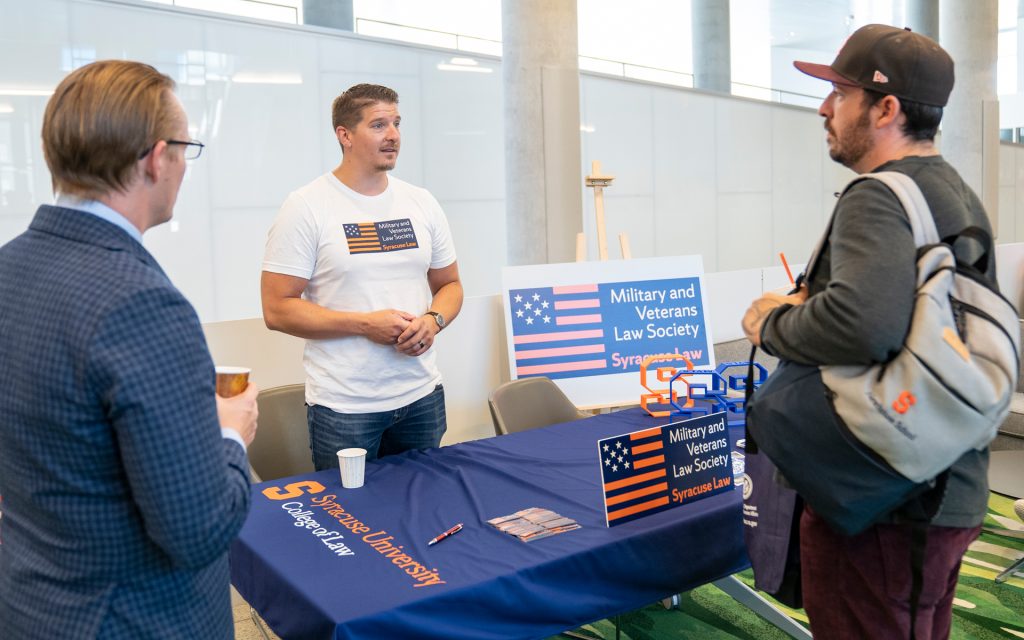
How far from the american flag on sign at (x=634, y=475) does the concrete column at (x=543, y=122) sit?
11.8 feet

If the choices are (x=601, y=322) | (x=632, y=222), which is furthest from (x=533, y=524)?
(x=632, y=222)

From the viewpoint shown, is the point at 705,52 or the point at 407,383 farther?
the point at 705,52

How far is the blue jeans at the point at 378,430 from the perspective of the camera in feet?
7.66

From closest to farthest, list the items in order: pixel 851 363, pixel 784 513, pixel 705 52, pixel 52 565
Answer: pixel 52 565 < pixel 851 363 < pixel 784 513 < pixel 705 52

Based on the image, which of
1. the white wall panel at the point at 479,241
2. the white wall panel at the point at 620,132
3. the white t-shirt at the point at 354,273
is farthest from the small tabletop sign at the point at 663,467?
the white wall panel at the point at 620,132

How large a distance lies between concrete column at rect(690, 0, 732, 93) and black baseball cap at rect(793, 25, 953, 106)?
22.9 ft

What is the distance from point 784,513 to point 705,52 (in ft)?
25.1

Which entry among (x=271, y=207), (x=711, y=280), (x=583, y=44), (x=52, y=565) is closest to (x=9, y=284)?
(x=52, y=565)

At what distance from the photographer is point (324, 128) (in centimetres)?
514

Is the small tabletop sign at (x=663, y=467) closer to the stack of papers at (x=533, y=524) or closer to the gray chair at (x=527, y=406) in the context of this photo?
the stack of papers at (x=533, y=524)

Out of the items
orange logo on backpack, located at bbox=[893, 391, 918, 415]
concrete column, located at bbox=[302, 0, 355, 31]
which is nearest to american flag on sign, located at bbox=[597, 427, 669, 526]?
orange logo on backpack, located at bbox=[893, 391, 918, 415]

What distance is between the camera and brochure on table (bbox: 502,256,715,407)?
152 inches

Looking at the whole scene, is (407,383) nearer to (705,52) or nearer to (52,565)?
(52,565)

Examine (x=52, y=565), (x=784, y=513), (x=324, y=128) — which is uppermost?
(x=324, y=128)
